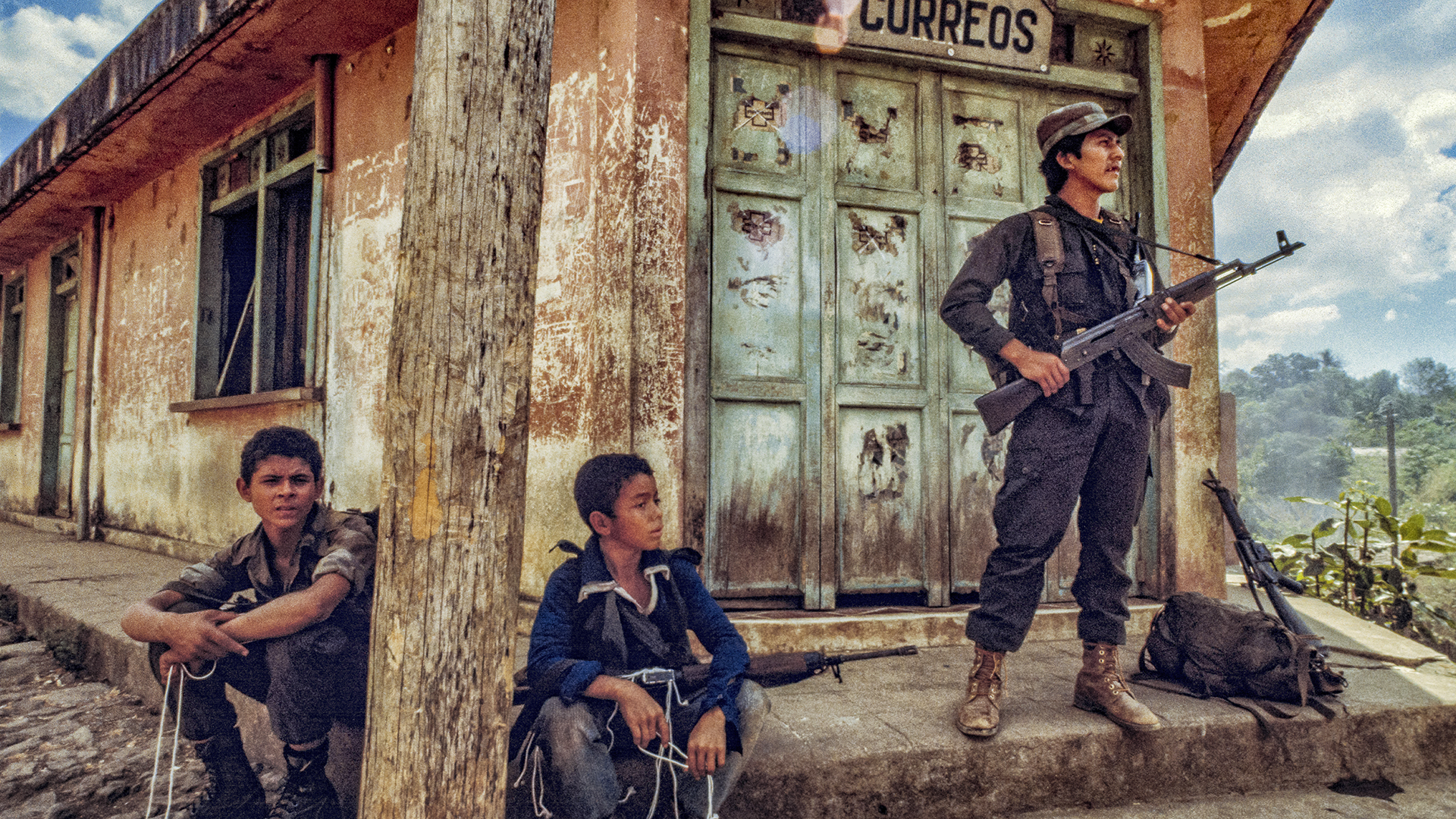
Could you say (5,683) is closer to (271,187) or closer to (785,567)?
(271,187)

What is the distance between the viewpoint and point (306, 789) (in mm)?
2109

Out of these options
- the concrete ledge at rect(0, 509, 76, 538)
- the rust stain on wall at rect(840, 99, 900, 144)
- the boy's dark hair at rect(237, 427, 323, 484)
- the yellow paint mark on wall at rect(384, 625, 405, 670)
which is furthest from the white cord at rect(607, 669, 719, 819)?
the concrete ledge at rect(0, 509, 76, 538)

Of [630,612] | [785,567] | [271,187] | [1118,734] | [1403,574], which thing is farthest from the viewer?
[271,187]

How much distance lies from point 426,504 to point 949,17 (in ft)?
10.5

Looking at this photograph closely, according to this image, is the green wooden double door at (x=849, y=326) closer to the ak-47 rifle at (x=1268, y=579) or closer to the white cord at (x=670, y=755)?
the ak-47 rifle at (x=1268, y=579)

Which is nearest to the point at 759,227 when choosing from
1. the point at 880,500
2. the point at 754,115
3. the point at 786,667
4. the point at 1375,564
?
the point at 754,115

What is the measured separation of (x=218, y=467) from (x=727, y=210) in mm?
4269

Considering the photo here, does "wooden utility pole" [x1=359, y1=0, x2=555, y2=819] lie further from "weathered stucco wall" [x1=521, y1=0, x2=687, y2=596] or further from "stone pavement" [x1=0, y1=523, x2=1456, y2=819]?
"weathered stucco wall" [x1=521, y1=0, x2=687, y2=596]

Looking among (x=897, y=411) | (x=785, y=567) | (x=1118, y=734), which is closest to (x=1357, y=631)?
(x=1118, y=734)

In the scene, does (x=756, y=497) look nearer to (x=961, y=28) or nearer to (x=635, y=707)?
(x=635, y=707)

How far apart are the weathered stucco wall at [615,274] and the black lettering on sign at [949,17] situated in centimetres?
121

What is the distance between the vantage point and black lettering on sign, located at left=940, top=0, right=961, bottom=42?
3496 mm

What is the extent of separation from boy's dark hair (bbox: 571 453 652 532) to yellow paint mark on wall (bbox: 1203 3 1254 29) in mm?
3898

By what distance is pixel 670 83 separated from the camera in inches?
122
